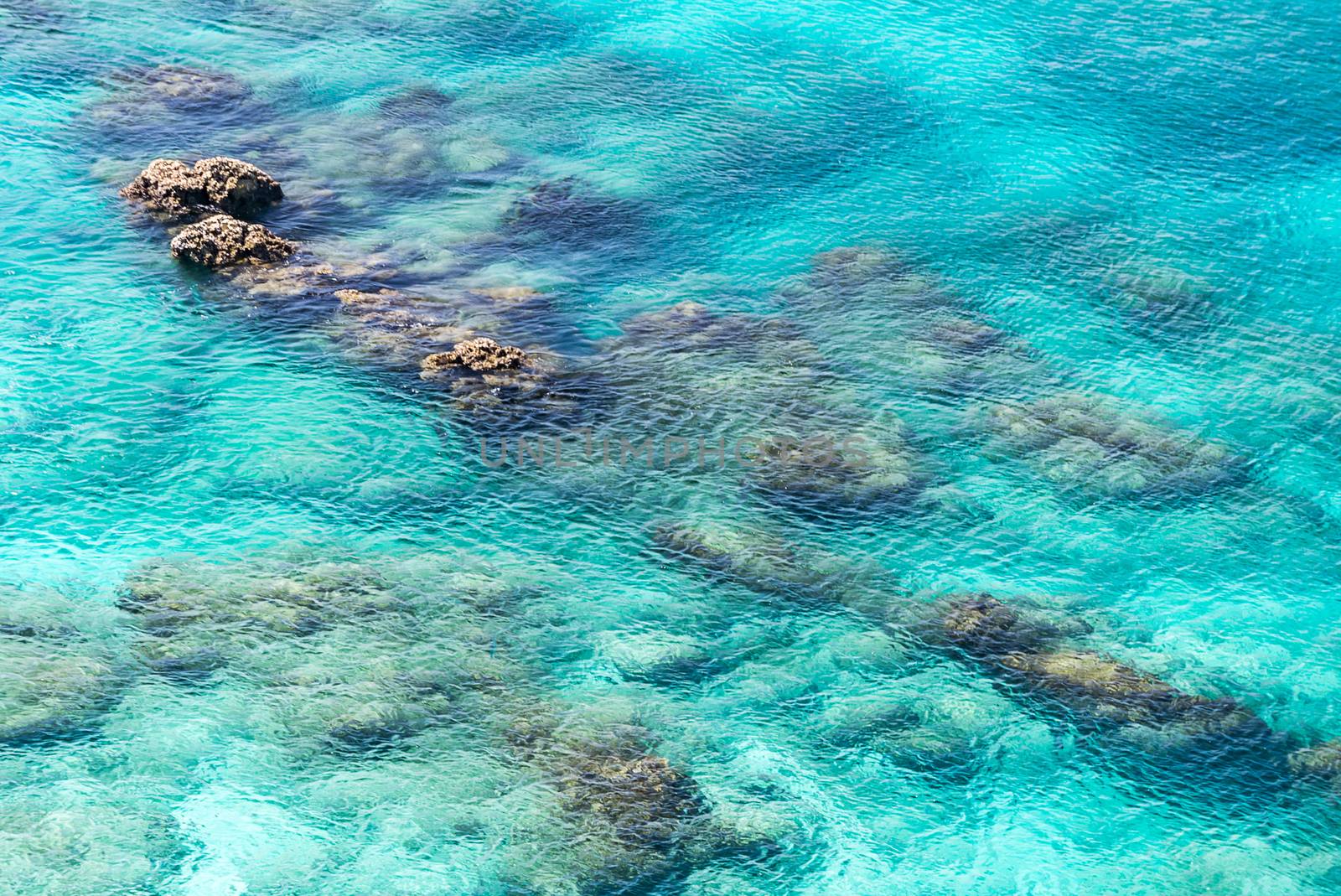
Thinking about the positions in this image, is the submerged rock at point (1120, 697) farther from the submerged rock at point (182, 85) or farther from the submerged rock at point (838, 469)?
the submerged rock at point (182, 85)

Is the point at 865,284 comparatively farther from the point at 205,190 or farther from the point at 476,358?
the point at 205,190

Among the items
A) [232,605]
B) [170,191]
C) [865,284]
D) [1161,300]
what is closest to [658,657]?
[232,605]

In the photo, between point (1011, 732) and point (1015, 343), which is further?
point (1015, 343)

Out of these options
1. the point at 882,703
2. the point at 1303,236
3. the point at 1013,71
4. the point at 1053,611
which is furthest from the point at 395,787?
the point at 1013,71

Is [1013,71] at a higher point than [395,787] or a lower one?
higher

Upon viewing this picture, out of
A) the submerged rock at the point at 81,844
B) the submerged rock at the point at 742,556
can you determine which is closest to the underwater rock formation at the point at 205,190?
the submerged rock at the point at 742,556

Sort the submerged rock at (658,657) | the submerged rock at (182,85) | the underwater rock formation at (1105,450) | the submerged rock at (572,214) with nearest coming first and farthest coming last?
the submerged rock at (658,657) < the underwater rock formation at (1105,450) < the submerged rock at (572,214) < the submerged rock at (182,85)

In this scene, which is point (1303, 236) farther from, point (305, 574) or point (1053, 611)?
point (305, 574)
